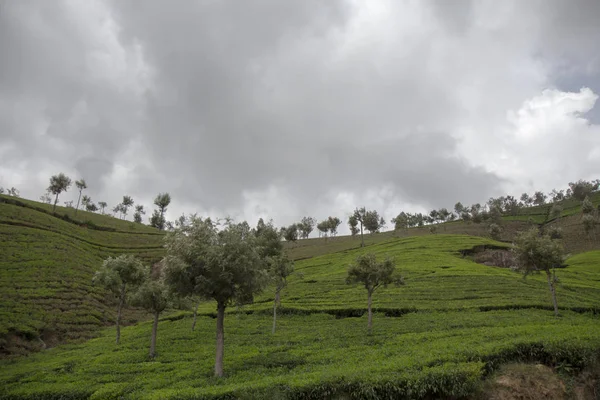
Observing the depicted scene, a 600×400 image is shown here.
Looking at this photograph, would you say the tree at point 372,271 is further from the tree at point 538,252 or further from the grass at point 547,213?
the grass at point 547,213

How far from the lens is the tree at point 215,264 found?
2277 cm

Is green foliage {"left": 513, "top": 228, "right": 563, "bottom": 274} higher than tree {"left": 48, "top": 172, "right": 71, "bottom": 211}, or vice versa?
tree {"left": 48, "top": 172, "right": 71, "bottom": 211}

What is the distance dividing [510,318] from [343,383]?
2552 cm

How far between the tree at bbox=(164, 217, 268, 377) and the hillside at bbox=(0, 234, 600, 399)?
5.17 meters

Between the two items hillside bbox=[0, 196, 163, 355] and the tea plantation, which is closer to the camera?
the tea plantation

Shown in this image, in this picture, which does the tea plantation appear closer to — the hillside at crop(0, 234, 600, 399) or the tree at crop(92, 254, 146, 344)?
the hillside at crop(0, 234, 600, 399)

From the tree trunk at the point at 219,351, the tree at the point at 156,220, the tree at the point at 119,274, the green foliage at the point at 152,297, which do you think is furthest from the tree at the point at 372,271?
the tree at the point at 156,220

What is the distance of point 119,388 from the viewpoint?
69.1 feet

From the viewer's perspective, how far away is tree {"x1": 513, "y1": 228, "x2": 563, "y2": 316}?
40.8 metres

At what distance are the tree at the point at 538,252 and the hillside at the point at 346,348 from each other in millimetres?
4492

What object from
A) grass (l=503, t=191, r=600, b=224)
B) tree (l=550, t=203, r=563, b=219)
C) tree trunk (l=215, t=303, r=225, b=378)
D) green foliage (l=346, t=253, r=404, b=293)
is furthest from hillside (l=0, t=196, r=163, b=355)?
tree (l=550, t=203, r=563, b=219)

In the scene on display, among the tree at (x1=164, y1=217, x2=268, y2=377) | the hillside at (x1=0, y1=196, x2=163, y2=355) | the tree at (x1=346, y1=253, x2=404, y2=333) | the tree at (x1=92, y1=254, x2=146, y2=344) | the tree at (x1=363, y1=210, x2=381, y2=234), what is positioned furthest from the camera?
the tree at (x1=363, y1=210, x2=381, y2=234)

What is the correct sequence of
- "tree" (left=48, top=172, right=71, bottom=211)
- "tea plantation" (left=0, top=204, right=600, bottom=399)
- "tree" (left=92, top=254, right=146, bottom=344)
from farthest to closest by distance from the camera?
"tree" (left=48, top=172, right=71, bottom=211) < "tree" (left=92, top=254, right=146, bottom=344) < "tea plantation" (left=0, top=204, right=600, bottom=399)

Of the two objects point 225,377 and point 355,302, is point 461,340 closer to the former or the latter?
point 225,377
